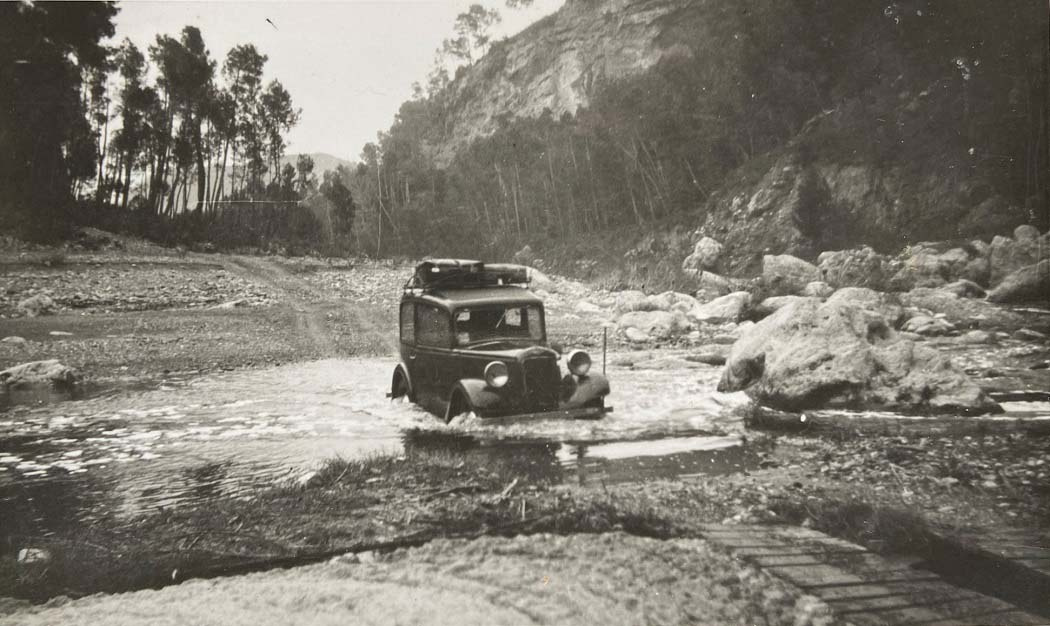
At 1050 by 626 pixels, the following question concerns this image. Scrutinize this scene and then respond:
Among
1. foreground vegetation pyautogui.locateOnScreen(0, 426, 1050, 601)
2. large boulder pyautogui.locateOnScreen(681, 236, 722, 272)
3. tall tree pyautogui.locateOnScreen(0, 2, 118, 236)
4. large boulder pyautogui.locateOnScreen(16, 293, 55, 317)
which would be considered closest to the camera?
foreground vegetation pyautogui.locateOnScreen(0, 426, 1050, 601)

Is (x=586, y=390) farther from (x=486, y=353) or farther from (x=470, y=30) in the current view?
(x=470, y=30)

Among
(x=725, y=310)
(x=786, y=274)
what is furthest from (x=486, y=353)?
(x=725, y=310)

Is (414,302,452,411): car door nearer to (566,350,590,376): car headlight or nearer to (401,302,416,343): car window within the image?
(401,302,416,343): car window

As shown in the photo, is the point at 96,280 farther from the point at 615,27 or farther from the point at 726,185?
the point at 615,27

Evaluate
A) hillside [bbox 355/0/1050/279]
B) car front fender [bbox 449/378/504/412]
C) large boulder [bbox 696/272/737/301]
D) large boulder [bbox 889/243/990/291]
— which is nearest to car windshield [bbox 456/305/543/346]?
car front fender [bbox 449/378/504/412]

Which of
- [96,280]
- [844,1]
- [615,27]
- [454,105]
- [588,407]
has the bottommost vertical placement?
[588,407]

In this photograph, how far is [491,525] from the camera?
3418mm

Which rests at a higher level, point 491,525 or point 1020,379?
point 1020,379

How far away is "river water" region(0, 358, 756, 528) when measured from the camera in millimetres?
4320

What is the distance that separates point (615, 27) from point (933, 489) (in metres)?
18.6

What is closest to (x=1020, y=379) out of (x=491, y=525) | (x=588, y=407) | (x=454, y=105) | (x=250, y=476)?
(x=588, y=407)

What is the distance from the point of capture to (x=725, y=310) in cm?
1502

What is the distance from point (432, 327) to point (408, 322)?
2.34 ft

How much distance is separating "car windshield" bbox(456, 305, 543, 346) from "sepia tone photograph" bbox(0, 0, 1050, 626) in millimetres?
34
